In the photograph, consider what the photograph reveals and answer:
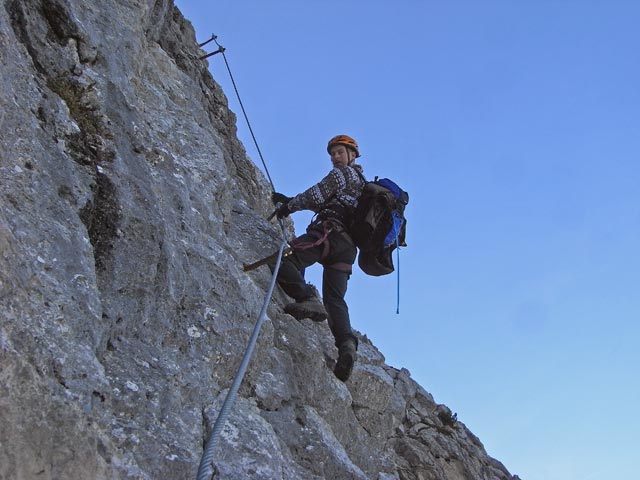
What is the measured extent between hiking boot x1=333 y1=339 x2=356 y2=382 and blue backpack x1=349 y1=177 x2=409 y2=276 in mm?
1093

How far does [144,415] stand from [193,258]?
6.81 feet

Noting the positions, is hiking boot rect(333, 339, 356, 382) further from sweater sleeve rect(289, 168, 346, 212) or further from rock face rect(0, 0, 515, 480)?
sweater sleeve rect(289, 168, 346, 212)

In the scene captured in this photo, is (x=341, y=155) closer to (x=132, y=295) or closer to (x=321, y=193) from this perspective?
(x=321, y=193)

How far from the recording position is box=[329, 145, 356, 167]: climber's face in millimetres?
9570

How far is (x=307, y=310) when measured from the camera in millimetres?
8367

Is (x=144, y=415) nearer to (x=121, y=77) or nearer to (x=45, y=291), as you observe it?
(x=45, y=291)

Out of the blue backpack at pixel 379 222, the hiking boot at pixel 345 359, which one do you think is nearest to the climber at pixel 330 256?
the hiking boot at pixel 345 359

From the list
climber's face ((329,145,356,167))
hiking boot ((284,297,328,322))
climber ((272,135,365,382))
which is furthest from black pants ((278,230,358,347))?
climber's face ((329,145,356,167))

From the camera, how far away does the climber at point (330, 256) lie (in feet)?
27.6

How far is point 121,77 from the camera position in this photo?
802 cm

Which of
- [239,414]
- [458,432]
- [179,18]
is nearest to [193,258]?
[239,414]

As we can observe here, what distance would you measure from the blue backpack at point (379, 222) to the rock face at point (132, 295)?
3.58 feet

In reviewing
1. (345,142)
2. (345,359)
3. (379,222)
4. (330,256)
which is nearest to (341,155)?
(345,142)

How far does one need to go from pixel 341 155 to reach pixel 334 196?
2.56ft
